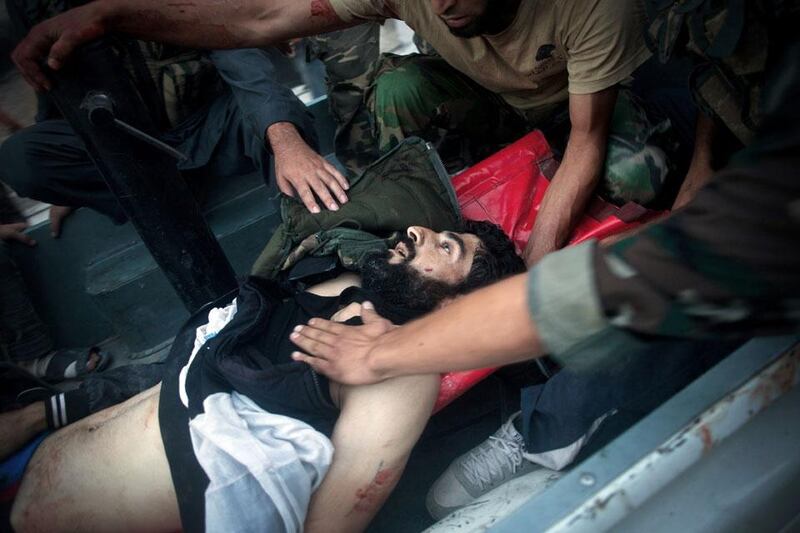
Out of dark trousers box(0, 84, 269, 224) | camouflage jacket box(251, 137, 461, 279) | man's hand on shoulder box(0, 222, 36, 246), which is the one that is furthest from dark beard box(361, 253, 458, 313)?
man's hand on shoulder box(0, 222, 36, 246)

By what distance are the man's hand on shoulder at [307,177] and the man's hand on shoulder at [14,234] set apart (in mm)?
1466

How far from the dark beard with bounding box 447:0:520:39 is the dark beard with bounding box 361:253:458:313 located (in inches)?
35.0

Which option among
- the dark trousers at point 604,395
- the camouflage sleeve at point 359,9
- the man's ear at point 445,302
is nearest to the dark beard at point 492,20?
the camouflage sleeve at point 359,9

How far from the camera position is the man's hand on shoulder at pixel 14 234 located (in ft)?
9.36

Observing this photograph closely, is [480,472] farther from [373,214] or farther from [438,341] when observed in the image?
[373,214]

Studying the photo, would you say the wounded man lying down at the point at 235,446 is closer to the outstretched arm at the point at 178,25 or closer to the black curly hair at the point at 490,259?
the black curly hair at the point at 490,259

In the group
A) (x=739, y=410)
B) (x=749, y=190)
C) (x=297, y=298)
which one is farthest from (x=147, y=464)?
(x=749, y=190)

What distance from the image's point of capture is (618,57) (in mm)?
2059

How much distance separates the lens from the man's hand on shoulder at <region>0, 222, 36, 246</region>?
2.85m

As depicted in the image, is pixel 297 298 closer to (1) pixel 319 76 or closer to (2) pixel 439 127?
(2) pixel 439 127

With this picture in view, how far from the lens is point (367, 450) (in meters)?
1.55

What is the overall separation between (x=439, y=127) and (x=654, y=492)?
6.73 feet

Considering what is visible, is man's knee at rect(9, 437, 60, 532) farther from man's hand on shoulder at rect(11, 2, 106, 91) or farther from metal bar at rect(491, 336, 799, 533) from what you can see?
metal bar at rect(491, 336, 799, 533)

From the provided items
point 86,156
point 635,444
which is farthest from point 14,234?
point 635,444
